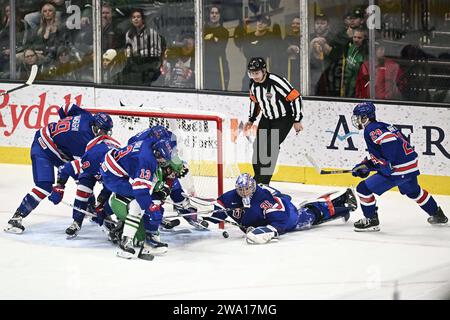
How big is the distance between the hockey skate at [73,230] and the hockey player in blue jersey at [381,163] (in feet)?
6.13

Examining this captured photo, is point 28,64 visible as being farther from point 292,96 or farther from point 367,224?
point 367,224

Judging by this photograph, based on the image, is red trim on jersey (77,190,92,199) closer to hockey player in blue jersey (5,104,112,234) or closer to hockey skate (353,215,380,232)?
hockey player in blue jersey (5,104,112,234)

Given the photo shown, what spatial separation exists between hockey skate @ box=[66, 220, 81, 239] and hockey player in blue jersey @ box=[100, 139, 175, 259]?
58cm

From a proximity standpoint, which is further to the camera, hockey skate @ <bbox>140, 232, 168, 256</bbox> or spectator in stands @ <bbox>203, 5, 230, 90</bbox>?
spectator in stands @ <bbox>203, 5, 230, 90</bbox>

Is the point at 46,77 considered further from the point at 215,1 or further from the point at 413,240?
the point at 413,240

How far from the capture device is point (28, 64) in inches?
416

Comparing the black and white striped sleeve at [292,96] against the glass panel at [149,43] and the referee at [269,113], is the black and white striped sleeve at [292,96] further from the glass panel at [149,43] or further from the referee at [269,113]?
the glass panel at [149,43]

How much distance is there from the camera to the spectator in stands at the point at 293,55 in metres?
9.39

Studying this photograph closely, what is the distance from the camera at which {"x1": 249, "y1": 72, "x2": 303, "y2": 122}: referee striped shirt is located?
8453 millimetres

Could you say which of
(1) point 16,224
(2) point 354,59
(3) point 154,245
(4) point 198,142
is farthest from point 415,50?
(1) point 16,224

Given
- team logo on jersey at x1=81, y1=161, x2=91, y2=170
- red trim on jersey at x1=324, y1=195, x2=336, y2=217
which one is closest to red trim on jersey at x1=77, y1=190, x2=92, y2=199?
team logo on jersey at x1=81, y1=161, x2=91, y2=170

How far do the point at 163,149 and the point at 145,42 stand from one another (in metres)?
3.65

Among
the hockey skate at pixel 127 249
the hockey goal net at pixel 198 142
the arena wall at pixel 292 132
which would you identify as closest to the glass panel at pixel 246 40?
the arena wall at pixel 292 132

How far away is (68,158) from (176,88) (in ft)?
8.05
